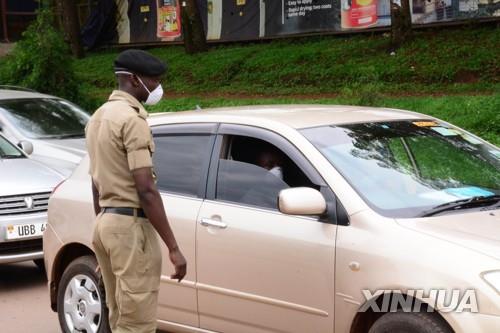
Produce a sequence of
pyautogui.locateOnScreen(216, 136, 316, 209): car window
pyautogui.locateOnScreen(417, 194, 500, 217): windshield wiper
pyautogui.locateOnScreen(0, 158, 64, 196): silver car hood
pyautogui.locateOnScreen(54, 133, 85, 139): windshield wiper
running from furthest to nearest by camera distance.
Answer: pyautogui.locateOnScreen(54, 133, 85, 139): windshield wiper
pyautogui.locateOnScreen(0, 158, 64, 196): silver car hood
pyautogui.locateOnScreen(216, 136, 316, 209): car window
pyautogui.locateOnScreen(417, 194, 500, 217): windshield wiper

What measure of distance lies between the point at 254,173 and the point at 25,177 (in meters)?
3.78

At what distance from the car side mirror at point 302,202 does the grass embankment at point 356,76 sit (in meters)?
6.81

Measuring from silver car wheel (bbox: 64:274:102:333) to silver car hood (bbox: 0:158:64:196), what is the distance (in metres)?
2.27

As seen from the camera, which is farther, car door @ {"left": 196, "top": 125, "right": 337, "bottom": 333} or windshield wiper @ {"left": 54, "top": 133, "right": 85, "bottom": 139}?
windshield wiper @ {"left": 54, "top": 133, "right": 85, "bottom": 139}

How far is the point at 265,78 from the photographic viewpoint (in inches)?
750

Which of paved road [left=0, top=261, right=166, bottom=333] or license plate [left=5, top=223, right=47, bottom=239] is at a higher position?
license plate [left=5, top=223, right=47, bottom=239]

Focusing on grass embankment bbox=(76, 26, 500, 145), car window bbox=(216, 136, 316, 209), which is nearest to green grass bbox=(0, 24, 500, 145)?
grass embankment bbox=(76, 26, 500, 145)

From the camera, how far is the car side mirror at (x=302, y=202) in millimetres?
4219

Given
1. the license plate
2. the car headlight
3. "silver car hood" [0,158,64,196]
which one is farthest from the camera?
"silver car hood" [0,158,64,196]

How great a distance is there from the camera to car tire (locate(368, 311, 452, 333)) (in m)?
3.81

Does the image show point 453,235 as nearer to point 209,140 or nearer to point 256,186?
point 256,186

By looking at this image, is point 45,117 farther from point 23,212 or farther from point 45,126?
point 23,212

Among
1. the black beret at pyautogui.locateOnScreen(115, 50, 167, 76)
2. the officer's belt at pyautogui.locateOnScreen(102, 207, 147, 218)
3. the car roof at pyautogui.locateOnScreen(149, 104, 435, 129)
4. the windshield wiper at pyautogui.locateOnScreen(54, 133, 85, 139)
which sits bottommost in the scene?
the windshield wiper at pyautogui.locateOnScreen(54, 133, 85, 139)

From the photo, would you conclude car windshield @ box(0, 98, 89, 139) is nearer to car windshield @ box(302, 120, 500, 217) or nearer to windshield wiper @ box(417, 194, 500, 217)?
car windshield @ box(302, 120, 500, 217)
